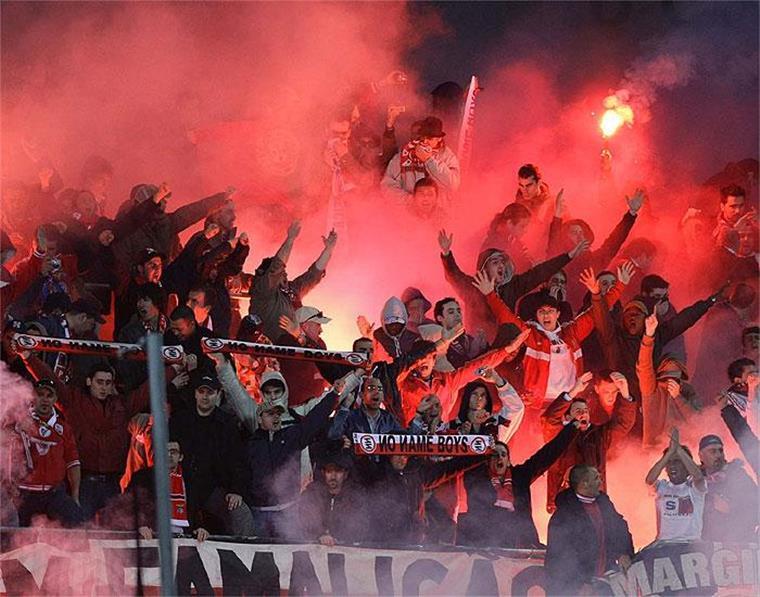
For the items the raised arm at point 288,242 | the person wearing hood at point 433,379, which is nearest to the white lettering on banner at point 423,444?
the person wearing hood at point 433,379

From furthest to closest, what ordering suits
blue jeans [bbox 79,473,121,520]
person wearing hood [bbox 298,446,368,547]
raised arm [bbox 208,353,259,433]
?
person wearing hood [bbox 298,446,368,547] < raised arm [bbox 208,353,259,433] < blue jeans [bbox 79,473,121,520]

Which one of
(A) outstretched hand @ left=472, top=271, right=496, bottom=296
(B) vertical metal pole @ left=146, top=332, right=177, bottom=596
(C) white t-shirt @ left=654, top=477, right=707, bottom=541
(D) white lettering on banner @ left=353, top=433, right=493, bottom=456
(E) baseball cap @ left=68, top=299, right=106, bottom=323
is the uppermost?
(A) outstretched hand @ left=472, top=271, right=496, bottom=296

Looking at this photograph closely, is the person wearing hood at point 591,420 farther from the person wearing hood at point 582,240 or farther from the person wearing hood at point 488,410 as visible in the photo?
the person wearing hood at point 582,240

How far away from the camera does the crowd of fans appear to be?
10.4 m

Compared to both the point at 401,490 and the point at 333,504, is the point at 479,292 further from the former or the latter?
the point at 333,504

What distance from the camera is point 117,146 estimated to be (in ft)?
34.9

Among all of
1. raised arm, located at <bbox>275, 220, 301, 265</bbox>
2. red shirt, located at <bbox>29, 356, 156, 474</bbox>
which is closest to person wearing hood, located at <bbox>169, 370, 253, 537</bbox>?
red shirt, located at <bbox>29, 356, 156, 474</bbox>

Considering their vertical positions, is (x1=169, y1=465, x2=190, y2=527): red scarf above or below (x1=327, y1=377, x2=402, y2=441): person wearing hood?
below

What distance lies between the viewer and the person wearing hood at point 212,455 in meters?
10.5

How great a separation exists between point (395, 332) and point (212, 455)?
162cm

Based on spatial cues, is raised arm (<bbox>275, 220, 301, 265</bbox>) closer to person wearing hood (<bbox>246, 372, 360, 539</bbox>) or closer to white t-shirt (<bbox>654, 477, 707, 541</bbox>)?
person wearing hood (<bbox>246, 372, 360, 539</bbox>)

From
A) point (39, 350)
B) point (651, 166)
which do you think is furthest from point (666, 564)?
point (39, 350)

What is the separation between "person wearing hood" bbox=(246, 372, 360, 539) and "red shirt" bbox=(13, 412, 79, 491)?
50.1 inches

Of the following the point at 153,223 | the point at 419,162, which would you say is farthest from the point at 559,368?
the point at 153,223
